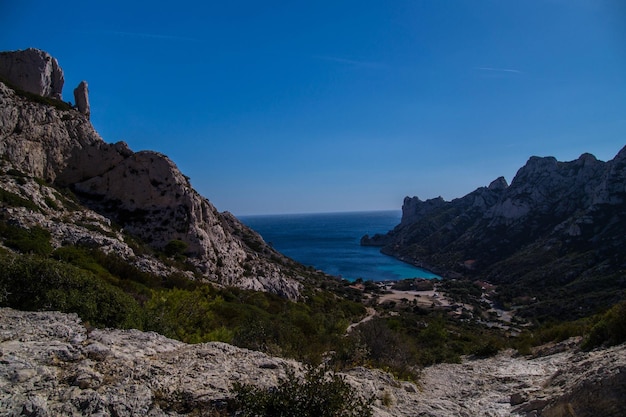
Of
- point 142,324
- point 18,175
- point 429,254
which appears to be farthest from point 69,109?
point 429,254

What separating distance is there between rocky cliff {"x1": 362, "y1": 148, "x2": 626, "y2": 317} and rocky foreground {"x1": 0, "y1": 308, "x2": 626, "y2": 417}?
5909 cm

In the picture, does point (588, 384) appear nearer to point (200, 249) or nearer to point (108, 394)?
point (108, 394)

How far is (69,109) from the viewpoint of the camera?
4062 centimetres

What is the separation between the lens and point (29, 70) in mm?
42000

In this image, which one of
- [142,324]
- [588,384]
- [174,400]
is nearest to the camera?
[174,400]

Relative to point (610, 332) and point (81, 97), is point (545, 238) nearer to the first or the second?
point (610, 332)

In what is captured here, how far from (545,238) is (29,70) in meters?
117

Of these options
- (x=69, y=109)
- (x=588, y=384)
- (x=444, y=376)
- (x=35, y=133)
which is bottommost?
(x=444, y=376)

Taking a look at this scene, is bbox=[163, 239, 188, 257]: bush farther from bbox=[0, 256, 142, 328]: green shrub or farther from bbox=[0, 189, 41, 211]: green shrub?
bbox=[0, 256, 142, 328]: green shrub

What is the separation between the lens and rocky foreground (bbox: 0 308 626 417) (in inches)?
194

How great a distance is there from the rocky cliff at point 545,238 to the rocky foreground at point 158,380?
59092 millimetres

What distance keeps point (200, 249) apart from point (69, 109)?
78.6 feet

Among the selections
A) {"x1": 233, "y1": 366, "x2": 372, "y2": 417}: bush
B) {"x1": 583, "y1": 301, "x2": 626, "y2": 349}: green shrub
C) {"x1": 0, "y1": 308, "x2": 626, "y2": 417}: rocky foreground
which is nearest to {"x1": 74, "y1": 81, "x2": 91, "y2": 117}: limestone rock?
{"x1": 0, "y1": 308, "x2": 626, "y2": 417}: rocky foreground

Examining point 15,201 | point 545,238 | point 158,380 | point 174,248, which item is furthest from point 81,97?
point 545,238
